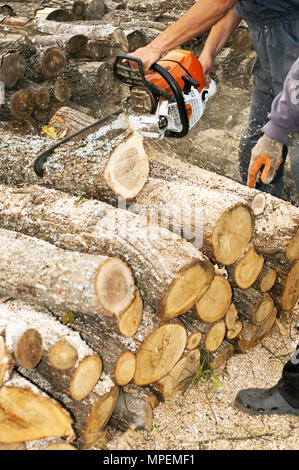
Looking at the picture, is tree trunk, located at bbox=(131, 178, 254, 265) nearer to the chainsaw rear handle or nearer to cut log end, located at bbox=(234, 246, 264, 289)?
cut log end, located at bbox=(234, 246, 264, 289)

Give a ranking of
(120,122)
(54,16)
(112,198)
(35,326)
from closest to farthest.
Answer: (35,326) < (112,198) < (120,122) < (54,16)

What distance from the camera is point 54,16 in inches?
214

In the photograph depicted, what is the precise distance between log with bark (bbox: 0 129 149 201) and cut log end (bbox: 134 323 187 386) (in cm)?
90

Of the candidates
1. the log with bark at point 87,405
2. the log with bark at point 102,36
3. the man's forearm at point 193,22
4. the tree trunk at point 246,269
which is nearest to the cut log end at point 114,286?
the log with bark at point 87,405

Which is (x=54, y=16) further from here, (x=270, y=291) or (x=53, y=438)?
(x=53, y=438)

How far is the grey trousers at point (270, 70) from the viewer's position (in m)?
2.62

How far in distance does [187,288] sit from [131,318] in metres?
0.33

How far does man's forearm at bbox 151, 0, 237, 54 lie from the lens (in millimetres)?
2600

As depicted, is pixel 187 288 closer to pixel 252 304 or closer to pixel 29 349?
pixel 252 304

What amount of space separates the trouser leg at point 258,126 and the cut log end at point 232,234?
0.79 metres

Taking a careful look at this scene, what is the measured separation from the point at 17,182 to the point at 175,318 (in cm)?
152

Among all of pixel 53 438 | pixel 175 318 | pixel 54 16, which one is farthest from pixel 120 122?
pixel 54 16

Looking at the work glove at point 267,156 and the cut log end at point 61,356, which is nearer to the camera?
the cut log end at point 61,356

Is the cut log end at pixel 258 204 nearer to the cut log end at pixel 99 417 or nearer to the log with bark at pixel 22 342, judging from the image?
the cut log end at pixel 99 417
